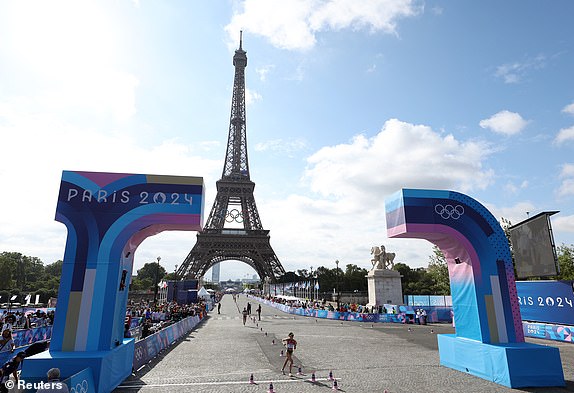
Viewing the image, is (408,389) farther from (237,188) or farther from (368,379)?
(237,188)

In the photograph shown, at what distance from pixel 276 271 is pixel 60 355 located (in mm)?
60299

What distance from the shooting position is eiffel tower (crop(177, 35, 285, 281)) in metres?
66.0

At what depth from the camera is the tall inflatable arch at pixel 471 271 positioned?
10.5 m

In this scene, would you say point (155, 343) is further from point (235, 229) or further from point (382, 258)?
point (235, 229)

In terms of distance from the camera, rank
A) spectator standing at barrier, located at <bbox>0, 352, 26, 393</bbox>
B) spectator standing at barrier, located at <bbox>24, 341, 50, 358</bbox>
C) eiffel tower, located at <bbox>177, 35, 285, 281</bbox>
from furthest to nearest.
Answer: eiffel tower, located at <bbox>177, 35, 285, 281</bbox>
spectator standing at barrier, located at <bbox>24, 341, 50, 358</bbox>
spectator standing at barrier, located at <bbox>0, 352, 26, 393</bbox>

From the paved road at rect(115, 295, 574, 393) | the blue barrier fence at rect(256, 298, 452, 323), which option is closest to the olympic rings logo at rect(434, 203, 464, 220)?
the paved road at rect(115, 295, 574, 393)

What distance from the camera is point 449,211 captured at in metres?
11.4

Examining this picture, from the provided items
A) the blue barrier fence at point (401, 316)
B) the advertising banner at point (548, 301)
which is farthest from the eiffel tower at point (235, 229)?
the advertising banner at point (548, 301)

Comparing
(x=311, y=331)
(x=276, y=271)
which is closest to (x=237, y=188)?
(x=276, y=271)

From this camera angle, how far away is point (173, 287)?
44.4 m

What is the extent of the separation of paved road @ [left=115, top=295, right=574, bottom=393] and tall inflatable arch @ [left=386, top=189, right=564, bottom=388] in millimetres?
767

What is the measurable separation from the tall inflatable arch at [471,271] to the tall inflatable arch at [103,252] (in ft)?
23.8

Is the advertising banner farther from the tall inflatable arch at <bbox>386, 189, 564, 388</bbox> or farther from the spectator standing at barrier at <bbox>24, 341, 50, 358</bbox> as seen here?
the spectator standing at barrier at <bbox>24, 341, 50, 358</bbox>

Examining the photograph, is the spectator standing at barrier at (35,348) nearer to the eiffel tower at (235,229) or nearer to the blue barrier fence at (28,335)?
the blue barrier fence at (28,335)
